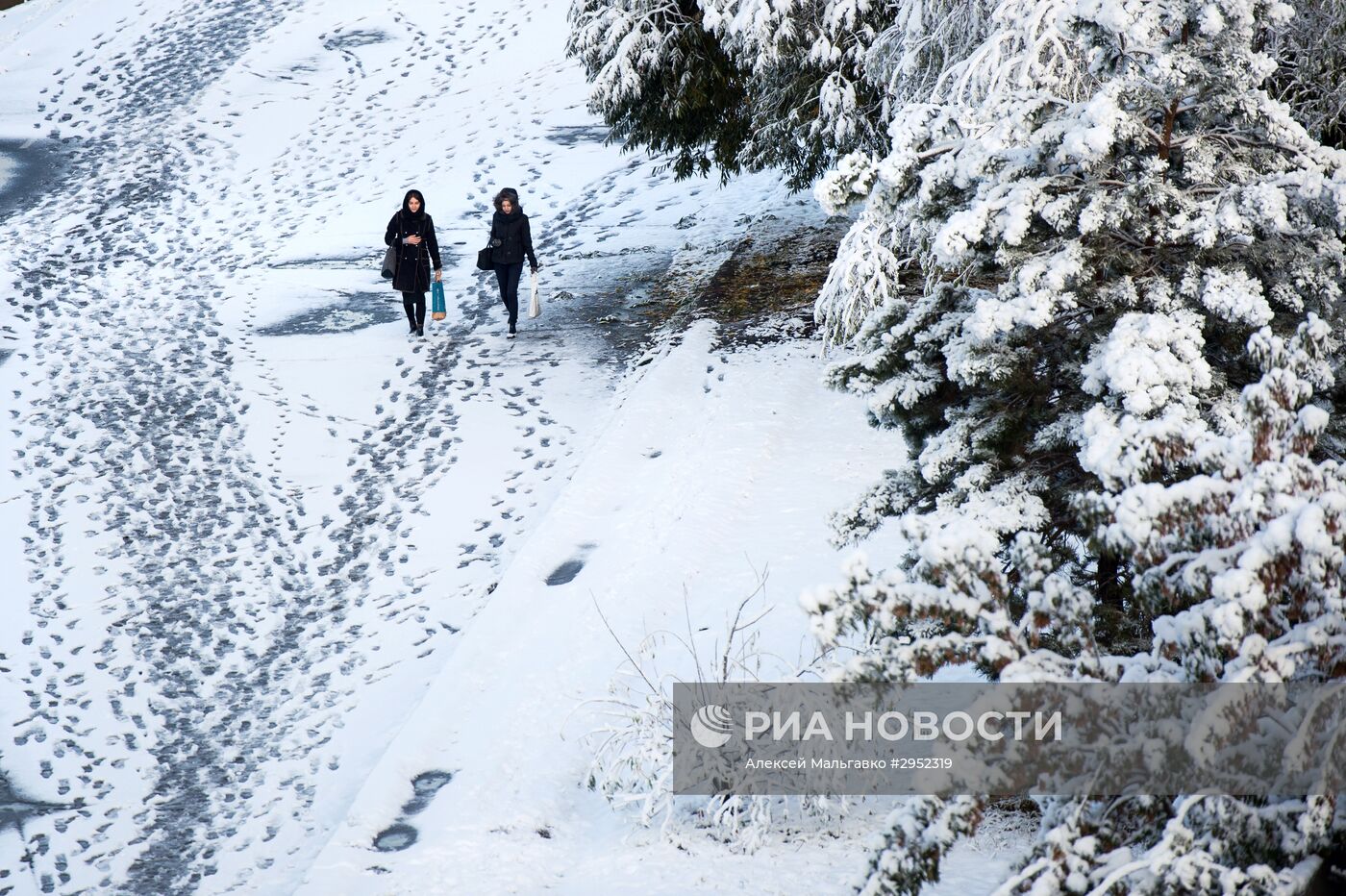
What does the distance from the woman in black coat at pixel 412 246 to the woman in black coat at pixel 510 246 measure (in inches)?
24.8

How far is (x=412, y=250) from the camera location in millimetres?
11680

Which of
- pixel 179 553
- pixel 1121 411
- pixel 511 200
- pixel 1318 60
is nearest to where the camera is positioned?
pixel 1121 411

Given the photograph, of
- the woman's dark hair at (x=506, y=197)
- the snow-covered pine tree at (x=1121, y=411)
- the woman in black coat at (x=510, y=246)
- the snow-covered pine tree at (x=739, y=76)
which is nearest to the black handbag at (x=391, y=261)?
the woman in black coat at (x=510, y=246)

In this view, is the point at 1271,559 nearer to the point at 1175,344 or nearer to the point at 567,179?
the point at 1175,344

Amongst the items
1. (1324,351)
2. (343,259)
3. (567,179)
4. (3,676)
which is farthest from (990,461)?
(567,179)

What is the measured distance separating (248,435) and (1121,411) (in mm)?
8234

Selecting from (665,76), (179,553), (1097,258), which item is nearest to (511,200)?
(665,76)

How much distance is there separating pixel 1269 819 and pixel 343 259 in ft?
43.9

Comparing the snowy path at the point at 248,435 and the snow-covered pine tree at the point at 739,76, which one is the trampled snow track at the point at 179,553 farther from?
the snow-covered pine tree at the point at 739,76

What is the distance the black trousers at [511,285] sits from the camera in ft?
39.0

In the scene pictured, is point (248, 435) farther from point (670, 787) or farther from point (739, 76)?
point (670, 787)

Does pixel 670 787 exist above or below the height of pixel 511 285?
below

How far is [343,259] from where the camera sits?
1462cm

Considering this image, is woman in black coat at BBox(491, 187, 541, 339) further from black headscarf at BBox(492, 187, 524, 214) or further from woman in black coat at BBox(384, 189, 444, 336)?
woman in black coat at BBox(384, 189, 444, 336)
